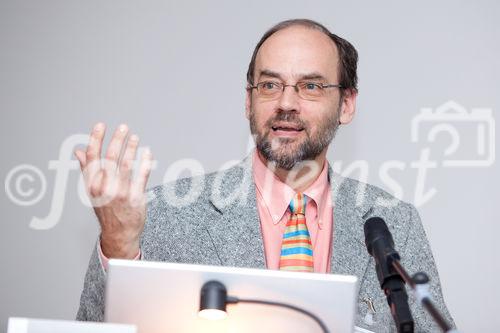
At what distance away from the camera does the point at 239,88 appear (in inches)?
96.8

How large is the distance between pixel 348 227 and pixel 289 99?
0.39m

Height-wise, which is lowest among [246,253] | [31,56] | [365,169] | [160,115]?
[246,253]

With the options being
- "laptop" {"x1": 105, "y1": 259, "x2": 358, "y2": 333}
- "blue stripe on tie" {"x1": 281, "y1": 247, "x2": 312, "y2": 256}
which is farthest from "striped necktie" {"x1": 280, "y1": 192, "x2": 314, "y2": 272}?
"laptop" {"x1": 105, "y1": 259, "x2": 358, "y2": 333}

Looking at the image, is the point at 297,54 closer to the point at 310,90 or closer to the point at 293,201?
the point at 310,90

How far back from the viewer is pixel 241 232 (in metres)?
1.91

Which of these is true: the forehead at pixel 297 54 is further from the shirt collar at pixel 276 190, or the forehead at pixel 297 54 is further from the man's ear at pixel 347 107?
the shirt collar at pixel 276 190

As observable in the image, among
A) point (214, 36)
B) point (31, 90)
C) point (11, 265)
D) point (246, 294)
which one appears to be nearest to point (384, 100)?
point (214, 36)

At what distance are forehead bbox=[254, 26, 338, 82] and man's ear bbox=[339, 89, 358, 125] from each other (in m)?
0.11

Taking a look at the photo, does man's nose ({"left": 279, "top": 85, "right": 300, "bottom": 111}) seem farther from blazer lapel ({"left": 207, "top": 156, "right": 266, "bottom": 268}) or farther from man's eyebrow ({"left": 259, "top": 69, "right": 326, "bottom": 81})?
blazer lapel ({"left": 207, "top": 156, "right": 266, "bottom": 268})

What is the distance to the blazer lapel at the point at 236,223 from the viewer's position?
1881 millimetres

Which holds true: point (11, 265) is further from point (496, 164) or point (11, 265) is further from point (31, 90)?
point (496, 164)

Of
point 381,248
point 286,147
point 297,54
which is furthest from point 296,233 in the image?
point 381,248

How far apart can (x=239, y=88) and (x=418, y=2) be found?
69 centimetres

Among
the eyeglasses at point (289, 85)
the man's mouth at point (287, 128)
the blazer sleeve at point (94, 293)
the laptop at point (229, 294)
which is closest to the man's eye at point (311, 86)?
the eyeglasses at point (289, 85)
